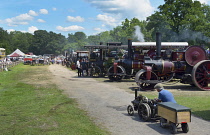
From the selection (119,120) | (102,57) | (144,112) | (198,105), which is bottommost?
(119,120)

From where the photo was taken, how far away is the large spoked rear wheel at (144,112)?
27.3 feet

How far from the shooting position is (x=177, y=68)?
636 inches

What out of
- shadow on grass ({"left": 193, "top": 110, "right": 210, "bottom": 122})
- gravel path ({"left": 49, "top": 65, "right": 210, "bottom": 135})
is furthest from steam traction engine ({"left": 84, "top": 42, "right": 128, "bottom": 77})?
shadow on grass ({"left": 193, "top": 110, "right": 210, "bottom": 122})

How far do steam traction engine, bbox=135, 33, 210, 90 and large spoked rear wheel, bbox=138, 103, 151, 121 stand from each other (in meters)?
6.24

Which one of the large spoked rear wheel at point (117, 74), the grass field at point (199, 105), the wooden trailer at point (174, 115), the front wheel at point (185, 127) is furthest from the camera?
the large spoked rear wheel at point (117, 74)

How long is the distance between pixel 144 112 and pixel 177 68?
829 centimetres

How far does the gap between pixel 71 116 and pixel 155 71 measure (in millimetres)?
8077

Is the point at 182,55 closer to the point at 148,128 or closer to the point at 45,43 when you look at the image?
the point at 148,128

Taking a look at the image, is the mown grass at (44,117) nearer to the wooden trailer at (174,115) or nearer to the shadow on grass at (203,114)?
the wooden trailer at (174,115)

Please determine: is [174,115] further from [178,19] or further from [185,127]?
[178,19]

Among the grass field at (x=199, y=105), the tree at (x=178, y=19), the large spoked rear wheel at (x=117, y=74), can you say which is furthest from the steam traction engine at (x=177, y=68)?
the tree at (x=178, y=19)

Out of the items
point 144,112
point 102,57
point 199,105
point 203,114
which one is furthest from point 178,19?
point 144,112

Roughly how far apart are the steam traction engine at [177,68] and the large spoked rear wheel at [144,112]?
20.5 ft

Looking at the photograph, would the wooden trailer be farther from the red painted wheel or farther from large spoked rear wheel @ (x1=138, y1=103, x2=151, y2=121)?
the red painted wheel
